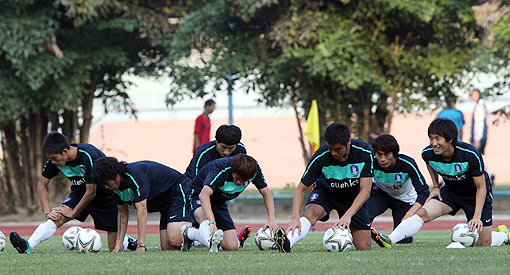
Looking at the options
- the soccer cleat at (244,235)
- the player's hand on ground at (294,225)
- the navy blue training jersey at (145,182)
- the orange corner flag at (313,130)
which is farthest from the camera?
the orange corner flag at (313,130)

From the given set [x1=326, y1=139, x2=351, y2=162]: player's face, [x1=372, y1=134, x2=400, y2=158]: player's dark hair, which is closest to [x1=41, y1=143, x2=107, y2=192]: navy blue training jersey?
[x1=326, y1=139, x2=351, y2=162]: player's face

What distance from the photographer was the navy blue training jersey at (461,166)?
7.60 m

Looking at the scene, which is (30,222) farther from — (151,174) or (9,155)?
(151,174)

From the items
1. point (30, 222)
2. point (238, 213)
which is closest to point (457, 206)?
point (238, 213)

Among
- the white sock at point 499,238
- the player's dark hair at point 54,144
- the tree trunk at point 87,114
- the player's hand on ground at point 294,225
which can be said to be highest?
the tree trunk at point 87,114

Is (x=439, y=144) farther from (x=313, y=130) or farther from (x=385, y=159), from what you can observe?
(x=313, y=130)

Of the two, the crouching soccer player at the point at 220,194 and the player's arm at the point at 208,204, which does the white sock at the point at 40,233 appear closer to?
the crouching soccer player at the point at 220,194

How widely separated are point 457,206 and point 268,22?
7.84 meters

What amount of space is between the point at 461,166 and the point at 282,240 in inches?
77.8

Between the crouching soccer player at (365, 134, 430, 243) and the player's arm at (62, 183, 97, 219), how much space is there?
2897 millimetres

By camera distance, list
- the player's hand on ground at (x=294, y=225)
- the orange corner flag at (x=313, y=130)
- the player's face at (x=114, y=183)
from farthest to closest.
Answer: the orange corner flag at (x=313, y=130)
the player's face at (x=114, y=183)
the player's hand on ground at (x=294, y=225)

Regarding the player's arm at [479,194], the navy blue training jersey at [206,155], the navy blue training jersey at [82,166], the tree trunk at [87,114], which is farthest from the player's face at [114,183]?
the tree trunk at [87,114]

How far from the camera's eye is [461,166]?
764 centimetres

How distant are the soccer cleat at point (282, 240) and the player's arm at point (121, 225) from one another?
176 cm
